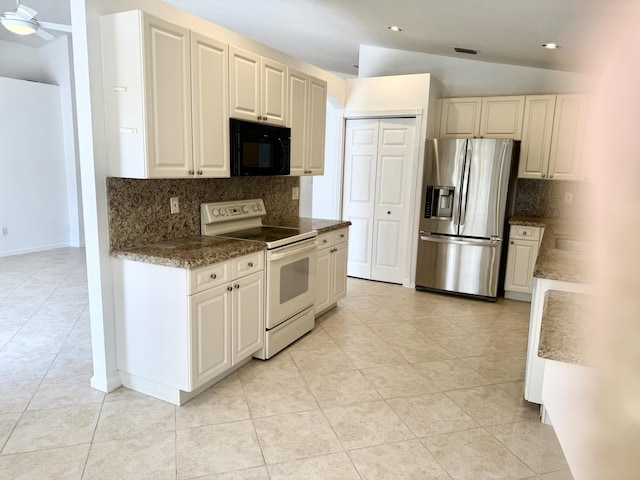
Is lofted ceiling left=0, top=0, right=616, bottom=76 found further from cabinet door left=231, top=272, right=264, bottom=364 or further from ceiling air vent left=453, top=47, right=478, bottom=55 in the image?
cabinet door left=231, top=272, right=264, bottom=364

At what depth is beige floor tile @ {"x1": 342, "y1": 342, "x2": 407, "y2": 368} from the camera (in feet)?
10.4

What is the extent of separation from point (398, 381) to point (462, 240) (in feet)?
7.50

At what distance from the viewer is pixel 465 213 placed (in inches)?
184

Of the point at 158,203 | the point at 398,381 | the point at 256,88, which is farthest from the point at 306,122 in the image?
the point at 398,381

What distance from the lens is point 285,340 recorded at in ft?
11.0

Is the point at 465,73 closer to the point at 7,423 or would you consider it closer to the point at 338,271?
the point at 338,271

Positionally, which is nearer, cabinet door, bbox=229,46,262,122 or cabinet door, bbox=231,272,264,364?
cabinet door, bbox=231,272,264,364

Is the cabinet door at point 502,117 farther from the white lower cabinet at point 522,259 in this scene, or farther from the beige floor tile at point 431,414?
the beige floor tile at point 431,414

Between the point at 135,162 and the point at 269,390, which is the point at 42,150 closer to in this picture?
the point at 135,162

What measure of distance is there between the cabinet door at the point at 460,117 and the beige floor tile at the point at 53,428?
14.9ft

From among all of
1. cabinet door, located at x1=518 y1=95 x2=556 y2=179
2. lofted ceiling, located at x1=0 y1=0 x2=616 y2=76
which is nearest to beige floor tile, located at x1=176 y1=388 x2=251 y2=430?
lofted ceiling, located at x1=0 y1=0 x2=616 y2=76

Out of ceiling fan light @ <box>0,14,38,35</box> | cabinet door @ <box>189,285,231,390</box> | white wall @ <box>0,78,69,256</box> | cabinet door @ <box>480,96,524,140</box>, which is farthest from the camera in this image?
white wall @ <box>0,78,69,256</box>

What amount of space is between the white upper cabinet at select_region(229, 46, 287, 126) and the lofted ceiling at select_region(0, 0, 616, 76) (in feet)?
2.85

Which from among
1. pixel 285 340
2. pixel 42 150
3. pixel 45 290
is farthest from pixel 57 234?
pixel 285 340
